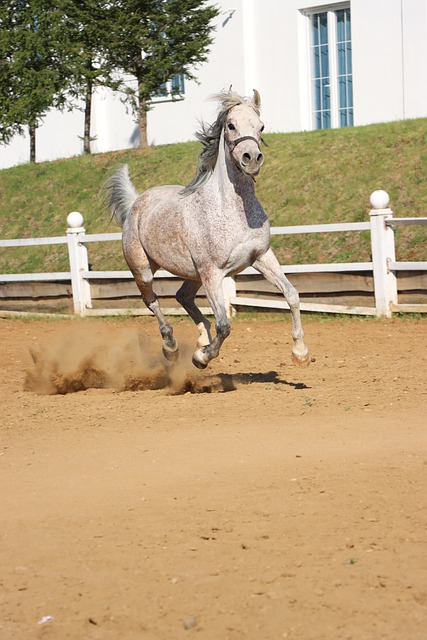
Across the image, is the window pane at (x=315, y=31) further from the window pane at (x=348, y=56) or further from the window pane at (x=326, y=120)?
the window pane at (x=326, y=120)

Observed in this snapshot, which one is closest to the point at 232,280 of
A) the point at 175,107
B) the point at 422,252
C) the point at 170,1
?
the point at 422,252

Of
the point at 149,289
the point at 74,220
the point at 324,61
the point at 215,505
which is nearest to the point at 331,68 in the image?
the point at 324,61

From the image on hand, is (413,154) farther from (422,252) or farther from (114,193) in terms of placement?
(114,193)

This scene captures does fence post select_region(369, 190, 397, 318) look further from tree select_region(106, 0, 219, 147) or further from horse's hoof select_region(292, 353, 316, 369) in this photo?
tree select_region(106, 0, 219, 147)

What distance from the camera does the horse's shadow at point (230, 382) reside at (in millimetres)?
8180

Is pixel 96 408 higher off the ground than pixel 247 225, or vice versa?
pixel 247 225

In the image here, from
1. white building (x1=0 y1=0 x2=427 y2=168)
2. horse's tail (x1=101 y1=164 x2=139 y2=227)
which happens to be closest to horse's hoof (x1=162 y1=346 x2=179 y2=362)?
horse's tail (x1=101 y1=164 x2=139 y2=227)

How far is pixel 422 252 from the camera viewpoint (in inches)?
531

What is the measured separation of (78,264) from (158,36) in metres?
7.98

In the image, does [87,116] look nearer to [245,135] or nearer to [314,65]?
[314,65]

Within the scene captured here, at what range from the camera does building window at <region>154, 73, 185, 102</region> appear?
22.1 meters

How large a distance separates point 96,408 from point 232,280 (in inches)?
255

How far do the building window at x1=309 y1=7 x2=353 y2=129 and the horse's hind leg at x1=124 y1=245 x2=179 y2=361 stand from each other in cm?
1328

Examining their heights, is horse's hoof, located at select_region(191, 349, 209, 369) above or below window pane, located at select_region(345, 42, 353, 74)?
below
